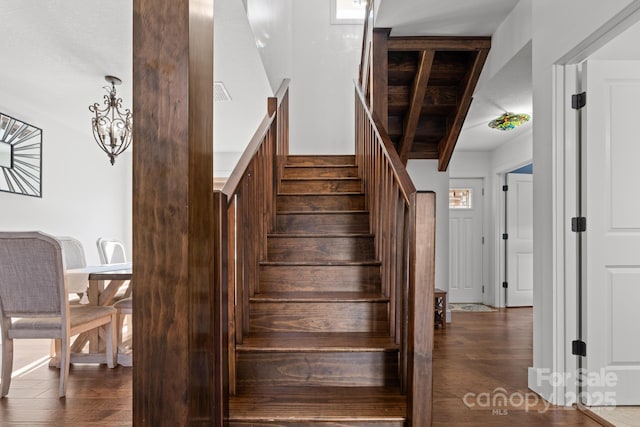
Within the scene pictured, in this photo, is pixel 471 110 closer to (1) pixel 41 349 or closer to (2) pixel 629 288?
(2) pixel 629 288

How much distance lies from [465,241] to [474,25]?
12.1 feet

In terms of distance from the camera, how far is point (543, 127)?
2.50 m

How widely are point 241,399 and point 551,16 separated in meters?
2.64

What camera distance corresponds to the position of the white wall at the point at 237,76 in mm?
2784

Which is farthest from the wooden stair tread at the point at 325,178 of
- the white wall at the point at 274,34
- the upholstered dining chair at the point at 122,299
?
the upholstered dining chair at the point at 122,299

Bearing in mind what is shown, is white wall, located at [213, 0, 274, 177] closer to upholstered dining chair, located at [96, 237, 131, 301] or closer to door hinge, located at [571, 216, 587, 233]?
upholstered dining chair, located at [96, 237, 131, 301]

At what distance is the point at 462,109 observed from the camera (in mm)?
3939

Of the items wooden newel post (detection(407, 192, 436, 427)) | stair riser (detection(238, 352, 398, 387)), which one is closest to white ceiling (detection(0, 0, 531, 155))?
wooden newel post (detection(407, 192, 436, 427))


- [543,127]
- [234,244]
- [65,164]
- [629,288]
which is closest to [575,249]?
[629,288]

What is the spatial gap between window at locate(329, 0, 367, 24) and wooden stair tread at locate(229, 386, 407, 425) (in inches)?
199

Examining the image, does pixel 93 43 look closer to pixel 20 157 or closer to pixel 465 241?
pixel 20 157

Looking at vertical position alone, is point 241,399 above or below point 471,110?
below

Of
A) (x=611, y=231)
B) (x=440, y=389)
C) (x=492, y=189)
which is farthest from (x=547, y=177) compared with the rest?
(x=492, y=189)

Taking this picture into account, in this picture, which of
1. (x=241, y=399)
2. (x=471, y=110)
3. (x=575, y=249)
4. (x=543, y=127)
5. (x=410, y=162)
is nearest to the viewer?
(x=241, y=399)
